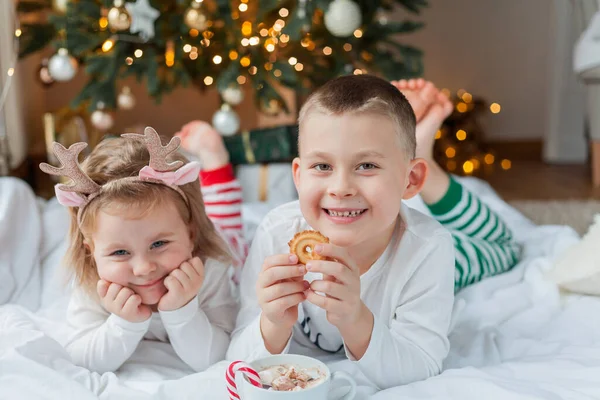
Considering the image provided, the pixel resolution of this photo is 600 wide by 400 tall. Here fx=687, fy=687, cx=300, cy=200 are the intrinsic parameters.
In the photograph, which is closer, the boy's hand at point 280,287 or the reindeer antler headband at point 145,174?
the boy's hand at point 280,287

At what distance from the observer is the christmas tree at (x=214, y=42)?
94.8 inches

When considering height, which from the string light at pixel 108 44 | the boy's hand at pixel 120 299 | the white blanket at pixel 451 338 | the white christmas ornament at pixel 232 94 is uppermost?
the string light at pixel 108 44

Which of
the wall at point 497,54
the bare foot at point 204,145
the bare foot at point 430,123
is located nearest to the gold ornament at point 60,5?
the bare foot at point 204,145

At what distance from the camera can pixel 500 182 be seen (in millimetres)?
3729

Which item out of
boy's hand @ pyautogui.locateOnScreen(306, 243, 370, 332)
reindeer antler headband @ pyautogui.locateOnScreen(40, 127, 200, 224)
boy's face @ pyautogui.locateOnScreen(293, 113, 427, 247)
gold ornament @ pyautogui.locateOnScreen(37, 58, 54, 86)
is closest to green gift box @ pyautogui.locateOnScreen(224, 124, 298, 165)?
gold ornament @ pyautogui.locateOnScreen(37, 58, 54, 86)

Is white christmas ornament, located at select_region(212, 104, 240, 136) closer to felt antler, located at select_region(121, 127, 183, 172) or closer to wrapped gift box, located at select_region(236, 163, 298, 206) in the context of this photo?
wrapped gift box, located at select_region(236, 163, 298, 206)

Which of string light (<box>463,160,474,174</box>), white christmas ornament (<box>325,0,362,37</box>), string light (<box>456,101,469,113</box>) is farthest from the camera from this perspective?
string light (<box>456,101,469,113</box>)

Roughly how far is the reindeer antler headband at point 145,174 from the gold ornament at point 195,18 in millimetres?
1347

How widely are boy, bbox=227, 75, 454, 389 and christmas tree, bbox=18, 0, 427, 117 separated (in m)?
1.32

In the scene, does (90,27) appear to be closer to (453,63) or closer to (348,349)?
(348,349)

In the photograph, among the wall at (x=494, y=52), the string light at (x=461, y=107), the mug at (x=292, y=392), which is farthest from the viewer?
the wall at (x=494, y=52)

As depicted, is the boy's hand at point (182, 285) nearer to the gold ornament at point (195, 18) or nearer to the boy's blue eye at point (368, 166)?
the boy's blue eye at point (368, 166)

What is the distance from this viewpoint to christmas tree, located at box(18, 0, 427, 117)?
2408 mm

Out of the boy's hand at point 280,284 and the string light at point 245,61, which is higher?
the string light at point 245,61
